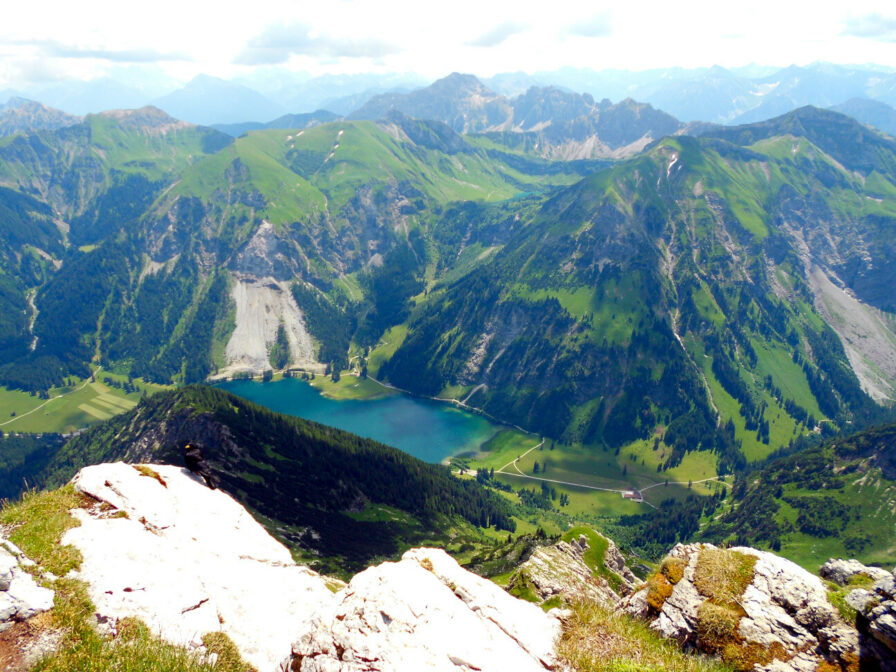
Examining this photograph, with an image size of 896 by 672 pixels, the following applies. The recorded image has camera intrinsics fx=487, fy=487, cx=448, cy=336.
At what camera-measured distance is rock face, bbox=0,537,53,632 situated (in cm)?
1689

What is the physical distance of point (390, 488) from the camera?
176000 mm

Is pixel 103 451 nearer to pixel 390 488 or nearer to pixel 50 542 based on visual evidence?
pixel 390 488

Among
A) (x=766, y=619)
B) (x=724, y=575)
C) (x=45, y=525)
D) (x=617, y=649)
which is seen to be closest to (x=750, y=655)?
(x=766, y=619)

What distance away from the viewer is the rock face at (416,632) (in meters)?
19.1

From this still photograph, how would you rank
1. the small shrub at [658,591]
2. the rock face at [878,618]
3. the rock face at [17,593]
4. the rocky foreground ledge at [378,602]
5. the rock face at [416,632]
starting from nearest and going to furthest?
the rock face at [17,593] → the rock face at [416,632] → the rocky foreground ledge at [378,602] → the rock face at [878,618] → the small shrub at [658,591]

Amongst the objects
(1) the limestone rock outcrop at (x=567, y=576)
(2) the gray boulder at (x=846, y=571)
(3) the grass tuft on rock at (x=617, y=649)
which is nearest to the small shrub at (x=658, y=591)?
(3) the grass tuft on rock at (x=617, y=649)

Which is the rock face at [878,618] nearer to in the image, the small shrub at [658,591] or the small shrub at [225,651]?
the small shrub at [658,591]

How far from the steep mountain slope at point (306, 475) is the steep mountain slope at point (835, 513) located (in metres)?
94.8

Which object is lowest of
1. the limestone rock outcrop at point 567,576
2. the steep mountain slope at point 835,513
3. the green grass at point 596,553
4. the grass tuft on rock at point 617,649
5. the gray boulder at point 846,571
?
the steep mountain slope at point 835,513

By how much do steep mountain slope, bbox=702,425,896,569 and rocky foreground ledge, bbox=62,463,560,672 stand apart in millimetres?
191559

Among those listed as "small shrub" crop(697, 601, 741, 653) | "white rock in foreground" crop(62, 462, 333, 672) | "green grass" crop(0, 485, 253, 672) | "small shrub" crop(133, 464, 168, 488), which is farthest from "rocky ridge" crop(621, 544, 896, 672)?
"small shrub" crop(133, 464, 168, 488)

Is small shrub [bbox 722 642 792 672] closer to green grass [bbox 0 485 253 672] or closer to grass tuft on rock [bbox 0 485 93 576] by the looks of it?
green grass [bbox 0 485 253 672]

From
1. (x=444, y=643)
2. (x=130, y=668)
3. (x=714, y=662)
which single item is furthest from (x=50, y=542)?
(x=714, y=662)

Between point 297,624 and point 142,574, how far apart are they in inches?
310
